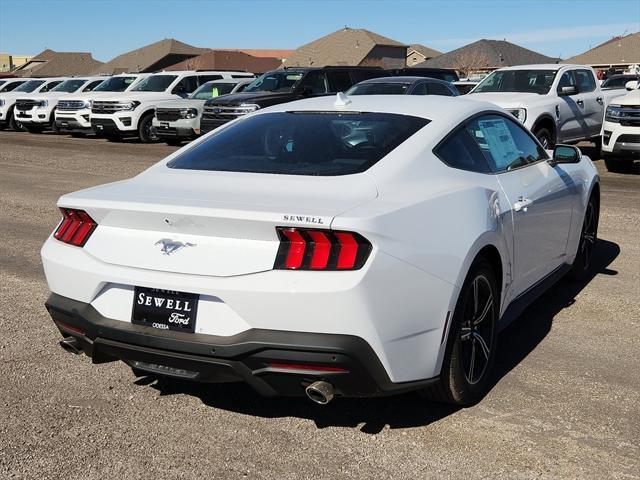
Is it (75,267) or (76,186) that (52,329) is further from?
(76,186)

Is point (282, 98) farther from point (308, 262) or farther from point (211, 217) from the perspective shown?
point (308, 262)

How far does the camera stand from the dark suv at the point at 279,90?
56.3 feet

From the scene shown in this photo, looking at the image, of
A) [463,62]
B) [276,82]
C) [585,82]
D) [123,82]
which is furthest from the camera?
[463,62]

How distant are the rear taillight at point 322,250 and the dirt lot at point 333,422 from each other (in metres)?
0.94

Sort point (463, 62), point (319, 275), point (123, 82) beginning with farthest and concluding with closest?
1. point (463, 62)
2. point (123, 82)
3. point (319, 275)

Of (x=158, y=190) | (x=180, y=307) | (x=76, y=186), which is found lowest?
(x=76, y=186)

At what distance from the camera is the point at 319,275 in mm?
3273

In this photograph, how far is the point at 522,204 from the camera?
4.65 meters

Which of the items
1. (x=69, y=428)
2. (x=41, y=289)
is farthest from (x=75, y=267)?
(x=41, y=289)

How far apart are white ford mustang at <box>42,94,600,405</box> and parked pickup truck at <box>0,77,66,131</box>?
82.5 ft

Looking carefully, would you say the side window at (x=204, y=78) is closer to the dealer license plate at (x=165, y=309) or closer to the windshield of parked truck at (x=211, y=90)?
the windshield of parked truck at (x=211, y=90)

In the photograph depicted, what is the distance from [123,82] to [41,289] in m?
→ 19.0

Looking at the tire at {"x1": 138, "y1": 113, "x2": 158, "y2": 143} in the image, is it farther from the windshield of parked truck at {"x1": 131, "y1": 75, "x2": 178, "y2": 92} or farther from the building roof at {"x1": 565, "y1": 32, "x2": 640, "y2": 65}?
the building roof at {"x1": 565, "y1": 32, "x2": 640, "y2": 65}

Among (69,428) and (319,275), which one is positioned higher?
(319,275)
